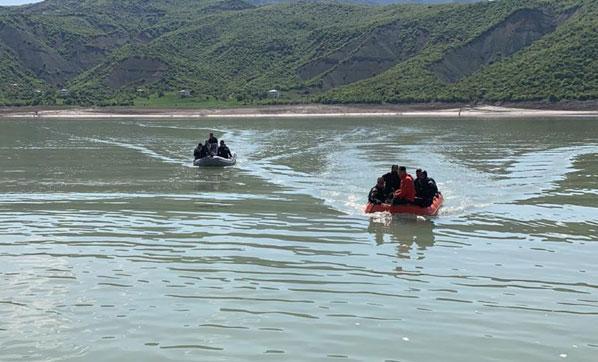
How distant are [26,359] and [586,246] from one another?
1048 cm

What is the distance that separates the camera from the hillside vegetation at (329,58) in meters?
99.2

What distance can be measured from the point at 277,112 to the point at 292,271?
86.9 meters

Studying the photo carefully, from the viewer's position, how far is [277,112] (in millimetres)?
98438

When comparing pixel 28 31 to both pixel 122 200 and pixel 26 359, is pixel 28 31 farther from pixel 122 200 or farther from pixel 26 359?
pixel 26 359

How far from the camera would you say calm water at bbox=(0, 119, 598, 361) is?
892 centimetres

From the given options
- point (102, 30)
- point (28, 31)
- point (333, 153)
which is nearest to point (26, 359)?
point (333, 153)

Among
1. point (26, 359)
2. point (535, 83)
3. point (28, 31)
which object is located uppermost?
point (28, 31)

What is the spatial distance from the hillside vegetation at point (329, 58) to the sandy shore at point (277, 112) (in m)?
3.40

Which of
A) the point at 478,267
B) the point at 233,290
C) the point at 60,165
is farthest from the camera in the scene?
the point at 60,165

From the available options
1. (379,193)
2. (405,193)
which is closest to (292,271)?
(405,193)

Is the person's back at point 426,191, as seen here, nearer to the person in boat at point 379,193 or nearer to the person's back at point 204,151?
the person in boat at point 379,193

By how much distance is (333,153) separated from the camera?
38062 mm

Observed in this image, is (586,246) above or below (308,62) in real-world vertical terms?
below

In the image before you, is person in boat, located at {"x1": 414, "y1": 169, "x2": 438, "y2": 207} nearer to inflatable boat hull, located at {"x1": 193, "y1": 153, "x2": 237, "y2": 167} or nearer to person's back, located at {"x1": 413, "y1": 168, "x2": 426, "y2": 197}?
person's back, located at {"x1": 413, "y1": 168, "x2": 426, "y2": 197}
